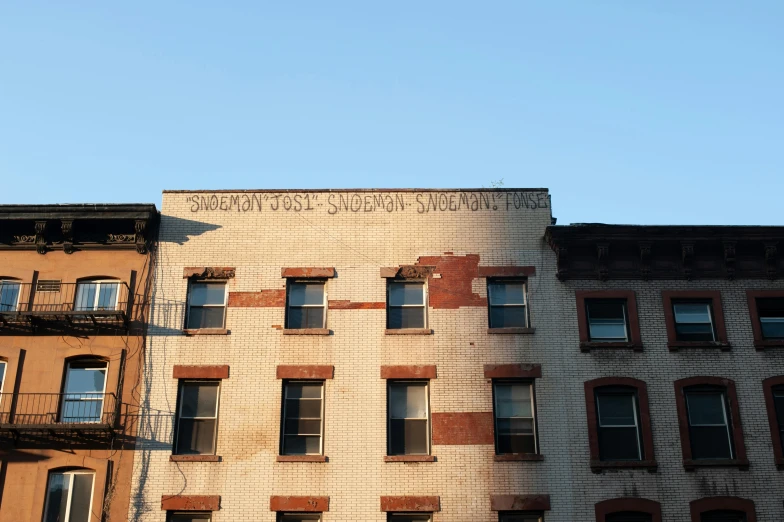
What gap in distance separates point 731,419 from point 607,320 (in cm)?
390

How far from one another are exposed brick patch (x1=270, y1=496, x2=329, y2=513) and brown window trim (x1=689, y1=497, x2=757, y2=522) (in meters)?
8.80

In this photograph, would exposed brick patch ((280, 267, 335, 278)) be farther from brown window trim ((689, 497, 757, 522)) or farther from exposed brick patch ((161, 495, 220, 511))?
brown window trim ((689, 497, 757, 522))

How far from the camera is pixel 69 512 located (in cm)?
2117

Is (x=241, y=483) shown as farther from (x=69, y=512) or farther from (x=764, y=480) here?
(x=764, y=480)

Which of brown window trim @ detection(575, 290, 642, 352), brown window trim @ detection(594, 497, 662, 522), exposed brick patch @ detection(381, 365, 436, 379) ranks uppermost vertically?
brown window trim @ detection(575, 290, 642, 352)

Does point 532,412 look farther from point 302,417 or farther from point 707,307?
point 302,417

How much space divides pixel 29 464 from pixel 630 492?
A: 14581 millimetres

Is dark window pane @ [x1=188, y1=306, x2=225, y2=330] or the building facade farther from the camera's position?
dark window pane @ [x1=188, y1=306, x2=225, y2=330]

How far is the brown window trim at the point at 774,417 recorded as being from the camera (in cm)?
2159

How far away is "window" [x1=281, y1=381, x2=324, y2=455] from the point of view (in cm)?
2197

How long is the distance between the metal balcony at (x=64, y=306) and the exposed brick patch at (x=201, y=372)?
1.88m

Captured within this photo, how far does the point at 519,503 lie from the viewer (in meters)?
21.1

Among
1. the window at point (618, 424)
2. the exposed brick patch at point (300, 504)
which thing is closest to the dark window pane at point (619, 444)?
the window at point (618, 424)

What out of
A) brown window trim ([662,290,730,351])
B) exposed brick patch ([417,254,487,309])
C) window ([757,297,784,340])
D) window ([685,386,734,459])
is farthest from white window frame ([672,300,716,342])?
exposed brick patch ([417,254,487,309])
